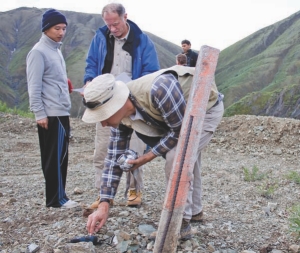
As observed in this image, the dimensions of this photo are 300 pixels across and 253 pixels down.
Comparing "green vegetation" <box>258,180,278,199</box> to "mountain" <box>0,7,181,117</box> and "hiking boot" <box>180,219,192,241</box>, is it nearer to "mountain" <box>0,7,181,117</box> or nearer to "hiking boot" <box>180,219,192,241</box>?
"hiking boot" <box>180,219,192,241</box>

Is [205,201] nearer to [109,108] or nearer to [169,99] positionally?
[169,99]

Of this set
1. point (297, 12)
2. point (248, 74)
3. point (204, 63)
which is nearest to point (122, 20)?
point (204, 63)

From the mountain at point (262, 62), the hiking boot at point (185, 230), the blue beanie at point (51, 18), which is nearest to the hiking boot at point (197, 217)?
the hiking boot at point (185, 230)

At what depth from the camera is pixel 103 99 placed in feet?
9.52

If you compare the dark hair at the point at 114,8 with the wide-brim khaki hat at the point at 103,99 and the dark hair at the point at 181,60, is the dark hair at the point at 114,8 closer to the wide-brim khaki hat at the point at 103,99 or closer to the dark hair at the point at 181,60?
the wide-brim khaki hat at the point at 103,99

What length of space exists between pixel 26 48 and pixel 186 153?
549 ft

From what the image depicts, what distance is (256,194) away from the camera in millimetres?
6016

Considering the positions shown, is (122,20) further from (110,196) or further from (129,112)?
(110,196)

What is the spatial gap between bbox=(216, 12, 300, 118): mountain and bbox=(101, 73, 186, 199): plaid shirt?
172 feet

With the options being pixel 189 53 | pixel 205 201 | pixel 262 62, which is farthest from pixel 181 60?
pixel 262 62

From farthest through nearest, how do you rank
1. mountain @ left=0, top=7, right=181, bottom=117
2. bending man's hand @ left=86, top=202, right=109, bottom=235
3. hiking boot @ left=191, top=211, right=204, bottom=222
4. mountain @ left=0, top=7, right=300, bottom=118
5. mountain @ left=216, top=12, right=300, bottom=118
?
mountain @ left=0, top=7, right=181, bottom=117
mountain @ left=0, top=7, right=300, bottom=118
mountain @ left=216, top=12, right=300, bottom=118
hiking boot @ left=191, top=211, right=204, bottom=222
bending man's hand @ left=86, top=202, right=109, bottom=235

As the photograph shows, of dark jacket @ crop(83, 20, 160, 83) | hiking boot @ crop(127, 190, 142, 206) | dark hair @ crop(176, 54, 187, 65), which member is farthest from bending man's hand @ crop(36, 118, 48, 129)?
dark hair @ crop(176, 54, 187, 65)

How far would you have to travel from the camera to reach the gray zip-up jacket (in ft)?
14.7

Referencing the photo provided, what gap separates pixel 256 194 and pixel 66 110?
312 cm
